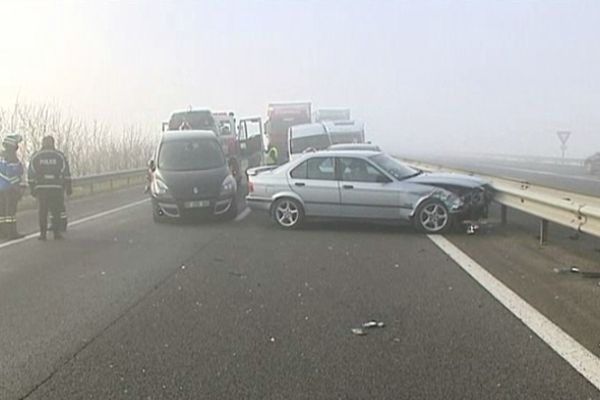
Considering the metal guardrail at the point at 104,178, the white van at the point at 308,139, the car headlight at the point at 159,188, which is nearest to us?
the car headlight at the point at 159,188

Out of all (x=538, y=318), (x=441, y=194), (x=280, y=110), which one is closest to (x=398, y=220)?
(x=441, y=194)

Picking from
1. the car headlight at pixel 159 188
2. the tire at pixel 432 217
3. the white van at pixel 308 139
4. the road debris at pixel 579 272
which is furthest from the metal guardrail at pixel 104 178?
the road debris at pixel 579 272

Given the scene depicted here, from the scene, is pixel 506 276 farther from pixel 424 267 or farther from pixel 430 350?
pixel 430 350

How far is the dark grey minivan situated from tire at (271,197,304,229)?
174 cm

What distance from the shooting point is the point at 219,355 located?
5.49 m

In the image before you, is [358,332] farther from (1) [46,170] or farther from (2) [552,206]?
(1) [46,170]

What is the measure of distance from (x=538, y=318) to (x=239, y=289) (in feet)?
10.6

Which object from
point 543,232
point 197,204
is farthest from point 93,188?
point 543,232

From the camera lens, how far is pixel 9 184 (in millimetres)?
12680

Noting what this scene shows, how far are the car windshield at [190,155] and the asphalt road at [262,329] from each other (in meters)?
4.75

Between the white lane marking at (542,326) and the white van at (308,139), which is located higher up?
the white van at (308,139)

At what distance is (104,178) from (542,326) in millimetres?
19946

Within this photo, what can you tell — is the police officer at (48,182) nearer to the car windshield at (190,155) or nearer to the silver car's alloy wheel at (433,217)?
the car windshield at (190,155)

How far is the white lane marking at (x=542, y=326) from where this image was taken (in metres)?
5.11
